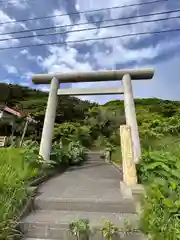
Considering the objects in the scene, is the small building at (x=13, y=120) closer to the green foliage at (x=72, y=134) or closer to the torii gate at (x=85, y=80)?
the green foliage at (x=72, y=134)

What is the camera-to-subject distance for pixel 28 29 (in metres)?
8.40

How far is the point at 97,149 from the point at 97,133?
1.29 meters

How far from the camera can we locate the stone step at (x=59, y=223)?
9.52 ft

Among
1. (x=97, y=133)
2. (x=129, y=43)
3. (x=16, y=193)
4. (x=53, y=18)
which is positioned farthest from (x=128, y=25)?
(x=97, y=133)

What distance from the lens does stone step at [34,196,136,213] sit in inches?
136

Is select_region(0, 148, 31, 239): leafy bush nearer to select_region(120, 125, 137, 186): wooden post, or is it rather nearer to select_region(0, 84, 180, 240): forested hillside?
select_region(0, 84, 180, 240): forested hillside

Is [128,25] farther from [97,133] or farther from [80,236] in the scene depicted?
[97,133]

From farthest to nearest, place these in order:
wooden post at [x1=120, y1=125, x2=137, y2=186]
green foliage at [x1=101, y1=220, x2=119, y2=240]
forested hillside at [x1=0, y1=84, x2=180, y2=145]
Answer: forested hillside at [x1=0, y1=84, x2=180, y2=145] → wooden post at [x1=120, y1=125, x2=137, y2=186] → green foliage at [x1=101, y1=220, x2=119, y2=240]

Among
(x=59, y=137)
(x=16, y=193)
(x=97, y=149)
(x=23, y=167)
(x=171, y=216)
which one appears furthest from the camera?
(x=97, y=149)

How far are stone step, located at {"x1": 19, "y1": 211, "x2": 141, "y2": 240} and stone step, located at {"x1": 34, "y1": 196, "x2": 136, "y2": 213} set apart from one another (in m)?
0.14

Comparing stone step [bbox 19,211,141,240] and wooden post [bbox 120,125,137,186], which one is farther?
wooden post [bbox 120,125,137,186]

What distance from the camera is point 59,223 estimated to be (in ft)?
9.83

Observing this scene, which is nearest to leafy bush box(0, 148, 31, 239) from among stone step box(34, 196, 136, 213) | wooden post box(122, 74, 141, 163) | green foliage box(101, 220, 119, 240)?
stone step box(34, 196, 136, 213)

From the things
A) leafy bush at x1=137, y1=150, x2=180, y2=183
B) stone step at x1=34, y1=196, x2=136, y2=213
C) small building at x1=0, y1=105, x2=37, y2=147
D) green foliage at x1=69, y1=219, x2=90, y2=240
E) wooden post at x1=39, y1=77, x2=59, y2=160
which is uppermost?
small building at x1=0, y1=105, x2=37, y2=147
